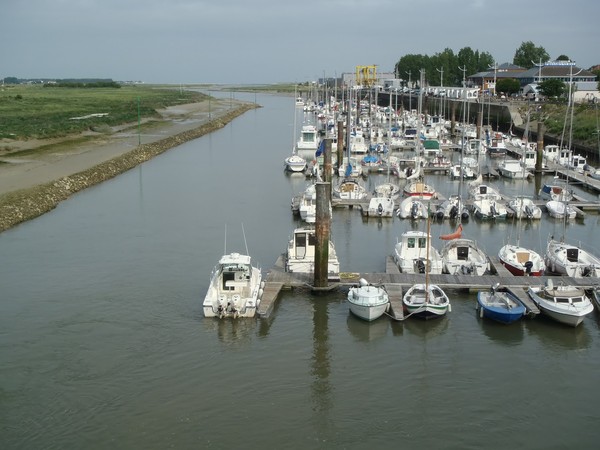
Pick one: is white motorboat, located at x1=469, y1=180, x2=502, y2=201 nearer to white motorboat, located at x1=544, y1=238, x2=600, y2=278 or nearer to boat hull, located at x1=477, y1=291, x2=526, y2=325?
white motorboat, located at x1=544, y1=238, x2=600, y2=278

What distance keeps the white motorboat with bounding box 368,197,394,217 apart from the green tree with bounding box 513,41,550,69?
12581 cm

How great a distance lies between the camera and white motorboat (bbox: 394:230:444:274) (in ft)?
83.6

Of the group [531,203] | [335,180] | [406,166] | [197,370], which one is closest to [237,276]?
[197,370]

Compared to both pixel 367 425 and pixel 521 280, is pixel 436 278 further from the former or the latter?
pixel 367 425

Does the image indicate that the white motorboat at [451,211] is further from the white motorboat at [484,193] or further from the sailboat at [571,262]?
the sailboat at [571,262]

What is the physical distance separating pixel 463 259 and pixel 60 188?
27.2m

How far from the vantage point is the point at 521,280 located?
24.1 metres

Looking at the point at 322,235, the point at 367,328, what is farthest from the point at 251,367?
the point at 322,235

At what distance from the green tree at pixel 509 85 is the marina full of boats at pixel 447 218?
41894 mm

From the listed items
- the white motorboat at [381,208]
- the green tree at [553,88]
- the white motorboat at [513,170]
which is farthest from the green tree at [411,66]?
the white motorboat at [381,208]

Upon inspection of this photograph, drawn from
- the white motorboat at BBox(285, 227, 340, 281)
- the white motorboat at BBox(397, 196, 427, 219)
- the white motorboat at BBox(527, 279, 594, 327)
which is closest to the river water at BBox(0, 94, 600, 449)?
the white motorboat at BBox(527, 279, 594, 327)

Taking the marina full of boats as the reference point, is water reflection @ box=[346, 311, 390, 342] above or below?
below

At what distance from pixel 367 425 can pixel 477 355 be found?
519cm

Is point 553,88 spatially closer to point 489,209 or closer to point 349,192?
point 349,192
